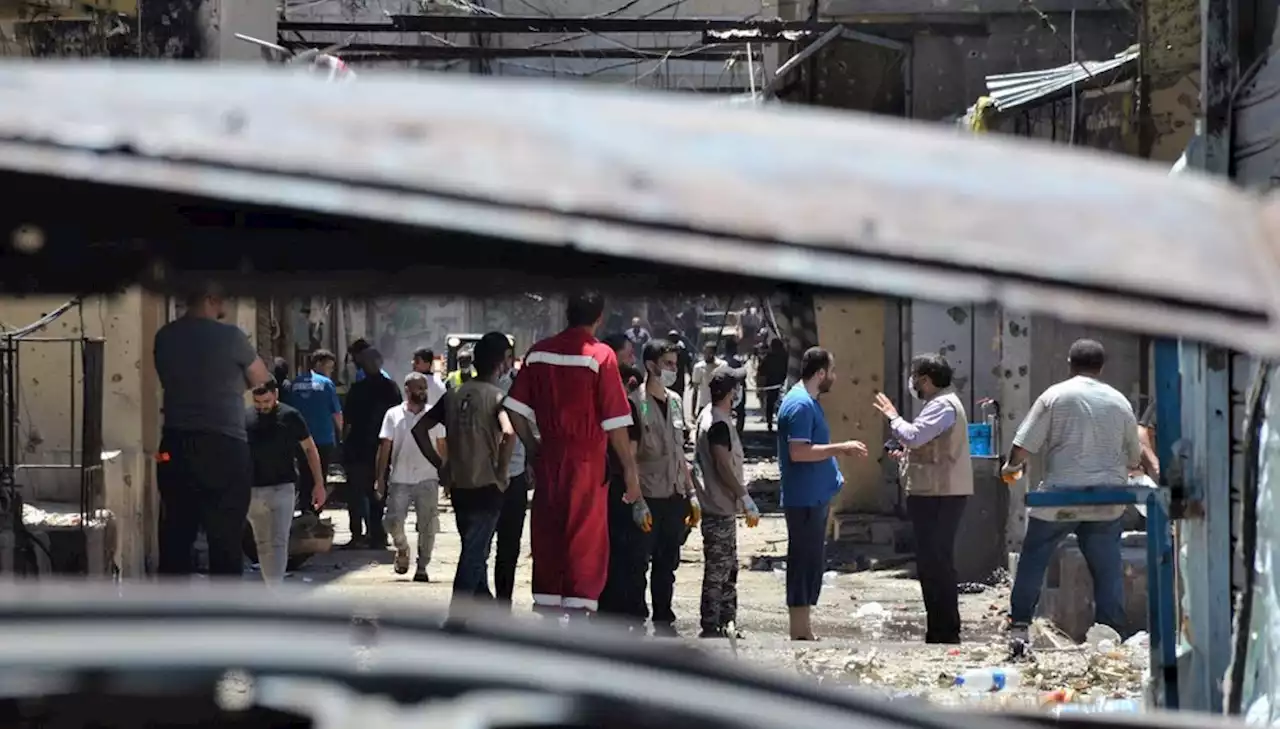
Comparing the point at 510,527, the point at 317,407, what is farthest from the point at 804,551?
the point at 317,407

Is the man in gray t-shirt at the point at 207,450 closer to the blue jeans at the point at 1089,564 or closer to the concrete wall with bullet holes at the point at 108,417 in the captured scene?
the concrete wall with bullet holes at the point at 108,417

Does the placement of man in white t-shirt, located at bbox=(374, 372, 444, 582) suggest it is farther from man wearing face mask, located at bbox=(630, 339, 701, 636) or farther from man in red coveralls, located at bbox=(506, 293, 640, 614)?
man in red coveralls, located at bbox=(506, 293, 640, 614)

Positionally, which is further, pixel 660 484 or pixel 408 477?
pixel 408 477

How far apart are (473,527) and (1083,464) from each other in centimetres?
328

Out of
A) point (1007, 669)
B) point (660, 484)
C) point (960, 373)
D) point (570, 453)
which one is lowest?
point (1007, 669)

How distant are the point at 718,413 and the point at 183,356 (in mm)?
4008

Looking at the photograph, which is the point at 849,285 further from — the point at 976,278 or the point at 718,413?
the point at 718,413

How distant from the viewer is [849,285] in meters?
2.15

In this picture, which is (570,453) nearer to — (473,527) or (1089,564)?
(473,527)

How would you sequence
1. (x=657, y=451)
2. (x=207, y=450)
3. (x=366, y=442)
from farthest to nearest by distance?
1. (x=366, y=442)
2. (x=657, y=451)
3. (x=207, y=450)

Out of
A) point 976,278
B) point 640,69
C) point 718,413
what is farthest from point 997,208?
point 640,69

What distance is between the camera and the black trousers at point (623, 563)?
9195mm

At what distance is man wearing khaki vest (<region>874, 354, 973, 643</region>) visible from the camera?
9414 millimetres

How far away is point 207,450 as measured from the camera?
6.80 meters
